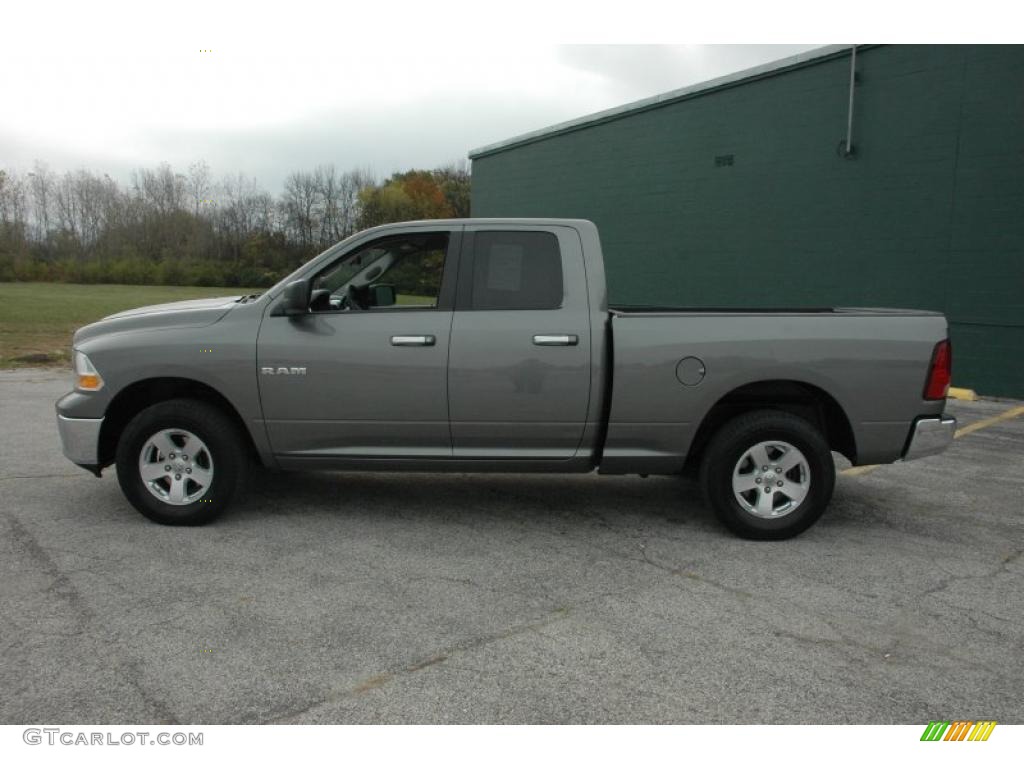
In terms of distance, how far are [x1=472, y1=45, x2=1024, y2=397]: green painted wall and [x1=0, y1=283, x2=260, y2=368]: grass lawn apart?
7786 millimetres

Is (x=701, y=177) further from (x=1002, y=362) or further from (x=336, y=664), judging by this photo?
(x=336, y=664)

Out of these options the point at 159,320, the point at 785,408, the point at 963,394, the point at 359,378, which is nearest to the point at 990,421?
the point at 963,394

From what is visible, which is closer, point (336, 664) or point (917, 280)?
point (336, 664)

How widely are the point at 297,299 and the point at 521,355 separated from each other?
4.73ft

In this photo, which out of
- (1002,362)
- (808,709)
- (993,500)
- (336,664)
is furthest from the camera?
(1002,362)

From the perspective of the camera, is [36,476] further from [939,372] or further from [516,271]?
[939,372]

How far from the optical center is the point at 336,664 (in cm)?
345

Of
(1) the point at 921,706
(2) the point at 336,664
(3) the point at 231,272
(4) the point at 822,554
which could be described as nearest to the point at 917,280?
(4) the point at 822,554

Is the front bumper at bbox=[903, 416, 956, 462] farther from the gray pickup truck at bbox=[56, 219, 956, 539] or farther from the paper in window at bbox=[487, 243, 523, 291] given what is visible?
the paper in window at bbox=[487, 243, 523, 291]

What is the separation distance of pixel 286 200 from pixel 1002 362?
Answer: 3632 cm

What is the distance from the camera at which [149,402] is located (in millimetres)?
5504

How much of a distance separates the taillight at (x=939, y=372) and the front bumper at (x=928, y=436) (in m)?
0.16

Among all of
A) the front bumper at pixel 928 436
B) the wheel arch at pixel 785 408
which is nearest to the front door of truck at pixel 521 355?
the wheel arch at pixel 785 408

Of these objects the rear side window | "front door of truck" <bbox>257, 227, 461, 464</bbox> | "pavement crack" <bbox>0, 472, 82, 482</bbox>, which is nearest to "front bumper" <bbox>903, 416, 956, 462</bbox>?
the rear side window
